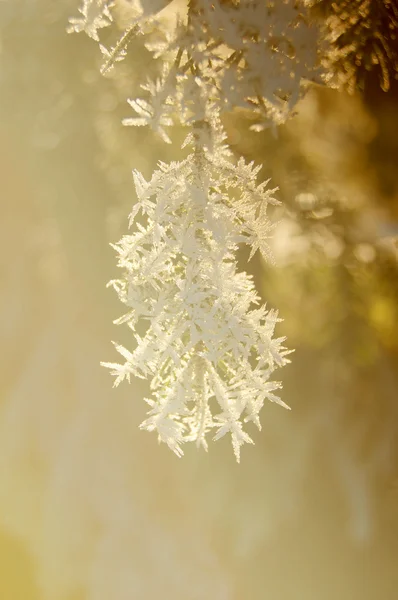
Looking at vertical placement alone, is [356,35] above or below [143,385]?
above

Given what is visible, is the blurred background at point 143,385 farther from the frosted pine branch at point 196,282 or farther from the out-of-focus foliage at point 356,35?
the frosted pine branch at point 196,282

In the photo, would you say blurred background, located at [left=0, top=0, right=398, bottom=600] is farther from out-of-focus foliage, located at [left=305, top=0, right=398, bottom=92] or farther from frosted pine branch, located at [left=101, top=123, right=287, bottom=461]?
frosted pine branch, located at [left=101, top=123, right=287, bottom=461]

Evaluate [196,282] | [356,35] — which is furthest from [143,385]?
[356,35]

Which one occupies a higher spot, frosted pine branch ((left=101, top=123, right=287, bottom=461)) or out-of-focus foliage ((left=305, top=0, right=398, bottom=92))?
out-of-focus foliage ((left=305, top=0, right=398, bottom=92))

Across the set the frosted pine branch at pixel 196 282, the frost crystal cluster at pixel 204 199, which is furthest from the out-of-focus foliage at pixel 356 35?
the frosted pine branch at pixel 196 282

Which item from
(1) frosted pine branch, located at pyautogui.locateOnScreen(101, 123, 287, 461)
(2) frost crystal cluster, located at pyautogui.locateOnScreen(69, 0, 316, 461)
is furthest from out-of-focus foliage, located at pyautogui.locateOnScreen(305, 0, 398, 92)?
(1) frosted pine branch, located at pyautogui.locateOnScreen(101, 123, 287, 461)

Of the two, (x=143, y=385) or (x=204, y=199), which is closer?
(x=204, y=199)

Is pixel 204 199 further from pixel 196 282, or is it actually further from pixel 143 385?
pixel 143 385
